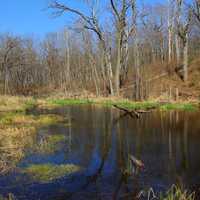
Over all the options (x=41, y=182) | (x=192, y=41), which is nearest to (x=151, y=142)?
(x=41, y=182)

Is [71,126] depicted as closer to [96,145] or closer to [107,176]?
[96,145]

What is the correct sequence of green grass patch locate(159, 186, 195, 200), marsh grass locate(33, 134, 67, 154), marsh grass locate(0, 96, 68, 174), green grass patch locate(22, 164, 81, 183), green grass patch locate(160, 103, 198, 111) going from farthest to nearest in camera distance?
1. green grass patch locate(160, 103, 198, 111)
2. marsh grass locate(33, 134, 67, 154)
3. marsh grass locate(0, 96, 68, 174)
4. green grass patch locate(22, 164, 81, 183)
5. green grass patch locate(159, 186, 195, 200)

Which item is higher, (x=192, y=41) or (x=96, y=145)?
(x=192, y=41)

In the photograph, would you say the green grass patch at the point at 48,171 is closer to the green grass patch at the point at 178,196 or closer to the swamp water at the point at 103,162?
the swamp water at the point at 103,162

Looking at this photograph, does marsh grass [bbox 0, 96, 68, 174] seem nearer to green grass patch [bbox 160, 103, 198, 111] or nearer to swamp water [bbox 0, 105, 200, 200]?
swamp water [bbox 0, 105, 200, 200]

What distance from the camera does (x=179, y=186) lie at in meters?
8.05

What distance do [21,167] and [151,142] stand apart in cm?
547

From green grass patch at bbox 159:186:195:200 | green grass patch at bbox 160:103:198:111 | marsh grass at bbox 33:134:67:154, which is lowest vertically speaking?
green grass patch at bbox 159:186:195:200

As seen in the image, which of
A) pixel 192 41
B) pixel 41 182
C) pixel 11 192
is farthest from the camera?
pixel 192 41

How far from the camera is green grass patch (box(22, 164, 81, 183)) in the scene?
880cm

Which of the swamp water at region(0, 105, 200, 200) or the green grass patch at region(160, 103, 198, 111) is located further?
the green grass patch at region(160, 103, 198, 111)

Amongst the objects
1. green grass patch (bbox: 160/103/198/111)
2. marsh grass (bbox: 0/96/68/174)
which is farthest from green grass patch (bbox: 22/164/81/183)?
green grass patch (bbox: 160/103/198/111)

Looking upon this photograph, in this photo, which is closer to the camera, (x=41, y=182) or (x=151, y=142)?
(x=41, y=182)

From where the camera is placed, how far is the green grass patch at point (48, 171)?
347 inches
